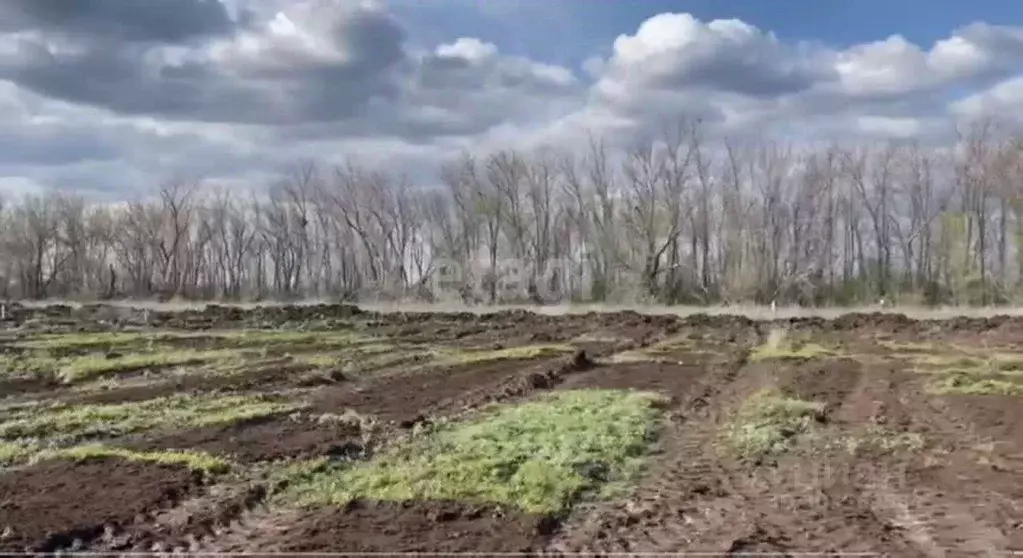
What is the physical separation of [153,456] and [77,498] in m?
1.99

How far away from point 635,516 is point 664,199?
192ft

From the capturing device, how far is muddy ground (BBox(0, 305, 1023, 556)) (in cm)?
872

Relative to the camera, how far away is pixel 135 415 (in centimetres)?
Answer: 1547

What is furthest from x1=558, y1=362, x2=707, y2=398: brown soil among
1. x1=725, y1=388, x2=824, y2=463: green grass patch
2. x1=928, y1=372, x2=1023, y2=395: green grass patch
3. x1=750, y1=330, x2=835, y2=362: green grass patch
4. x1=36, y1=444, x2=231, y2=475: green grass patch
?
x1=36, y1=444, x2=231, y2=475: green grass patch

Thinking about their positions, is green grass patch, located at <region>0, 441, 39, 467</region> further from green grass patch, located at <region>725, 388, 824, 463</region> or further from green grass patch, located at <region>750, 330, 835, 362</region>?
green grass patch, located at <region>750, 330, 835, 362</region>

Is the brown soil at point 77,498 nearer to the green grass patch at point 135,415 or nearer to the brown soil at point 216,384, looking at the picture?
the green grass patch at point 135,415

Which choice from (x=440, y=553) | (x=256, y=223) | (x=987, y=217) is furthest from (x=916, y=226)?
(x=440, y=553)

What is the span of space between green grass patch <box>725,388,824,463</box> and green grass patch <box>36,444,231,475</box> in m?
6.34

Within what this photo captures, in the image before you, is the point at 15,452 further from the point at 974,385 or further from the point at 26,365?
the point at 974,385

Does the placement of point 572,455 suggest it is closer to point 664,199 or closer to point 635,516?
point 635,516

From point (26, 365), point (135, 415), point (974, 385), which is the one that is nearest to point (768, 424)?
point (974, 385)

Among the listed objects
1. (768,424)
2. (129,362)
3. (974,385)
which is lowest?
(974,385)

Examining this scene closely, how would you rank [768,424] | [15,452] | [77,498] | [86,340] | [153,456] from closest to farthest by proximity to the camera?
[77,498], [153,456], [15,452], [768,424], [86,340]

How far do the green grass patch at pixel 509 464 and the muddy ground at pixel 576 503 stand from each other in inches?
12.5
